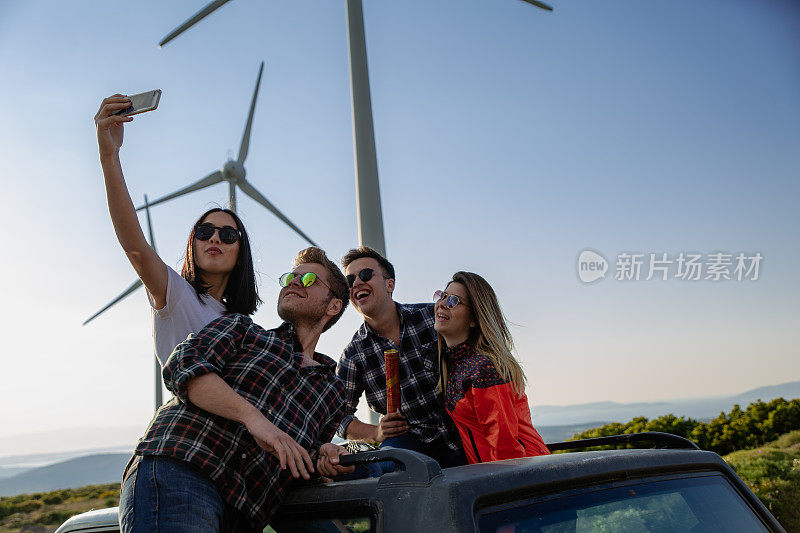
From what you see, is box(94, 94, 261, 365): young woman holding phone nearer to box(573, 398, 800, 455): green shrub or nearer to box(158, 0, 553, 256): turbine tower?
box(573, 398, 800, 455): green shrub

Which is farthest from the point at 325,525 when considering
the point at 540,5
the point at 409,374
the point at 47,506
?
the point at 540,5

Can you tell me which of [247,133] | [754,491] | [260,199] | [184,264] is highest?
[247,133]

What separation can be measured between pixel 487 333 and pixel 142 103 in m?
2.22

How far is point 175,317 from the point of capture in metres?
2.90

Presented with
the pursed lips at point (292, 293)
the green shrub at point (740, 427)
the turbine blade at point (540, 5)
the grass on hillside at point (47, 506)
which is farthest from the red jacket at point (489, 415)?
the turbine blade at point (540, 5)

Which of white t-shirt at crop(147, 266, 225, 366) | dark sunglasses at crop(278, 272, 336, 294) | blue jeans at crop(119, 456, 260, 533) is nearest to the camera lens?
blue jeans at crop(119, 456, 260, 533)

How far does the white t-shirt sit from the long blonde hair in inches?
61.8

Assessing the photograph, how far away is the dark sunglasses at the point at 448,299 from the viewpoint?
3926mm

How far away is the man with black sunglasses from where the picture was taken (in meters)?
4.07

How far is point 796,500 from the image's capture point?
28.4 ft

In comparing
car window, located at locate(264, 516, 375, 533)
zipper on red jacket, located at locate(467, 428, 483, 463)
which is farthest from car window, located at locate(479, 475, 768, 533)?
zipper on red jacket, located at locate(467, 428, 483, 463)

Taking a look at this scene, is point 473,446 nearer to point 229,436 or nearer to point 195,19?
point 229,436

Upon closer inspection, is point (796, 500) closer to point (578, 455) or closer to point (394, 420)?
point (394, 420)

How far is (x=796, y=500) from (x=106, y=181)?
31.2 ft
